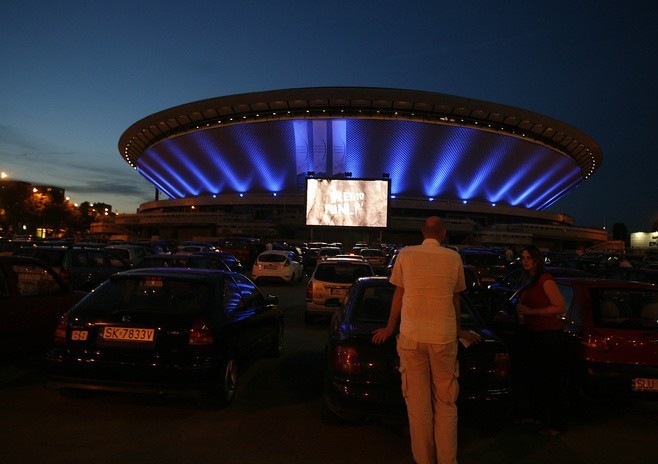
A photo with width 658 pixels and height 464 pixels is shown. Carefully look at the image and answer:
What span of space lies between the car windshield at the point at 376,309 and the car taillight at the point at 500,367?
1.60 feet

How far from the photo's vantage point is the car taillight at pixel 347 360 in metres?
4.28

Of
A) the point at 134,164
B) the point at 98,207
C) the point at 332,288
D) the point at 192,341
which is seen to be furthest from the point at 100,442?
the point at 98,207

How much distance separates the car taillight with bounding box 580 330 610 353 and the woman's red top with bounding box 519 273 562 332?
0.97ft

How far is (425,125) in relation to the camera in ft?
220

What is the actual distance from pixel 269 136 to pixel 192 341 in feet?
220

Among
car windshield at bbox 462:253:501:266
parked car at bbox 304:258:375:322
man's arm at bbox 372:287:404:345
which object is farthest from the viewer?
car windshield at bbox 462:253:501:266

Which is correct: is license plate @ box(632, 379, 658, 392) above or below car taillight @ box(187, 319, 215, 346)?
below

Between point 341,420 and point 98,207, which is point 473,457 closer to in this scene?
point 341,420

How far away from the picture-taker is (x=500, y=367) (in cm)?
428

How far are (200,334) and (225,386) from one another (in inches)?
25.4

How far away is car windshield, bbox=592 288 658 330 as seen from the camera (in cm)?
512

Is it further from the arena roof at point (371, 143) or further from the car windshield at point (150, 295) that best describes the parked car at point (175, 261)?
the arena roof at point (371, 143)

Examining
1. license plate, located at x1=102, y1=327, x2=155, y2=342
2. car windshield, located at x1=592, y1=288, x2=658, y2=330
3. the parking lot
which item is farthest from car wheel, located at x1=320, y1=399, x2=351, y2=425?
car windshield, located at x1=592, y1=288, x2=658, y2=330

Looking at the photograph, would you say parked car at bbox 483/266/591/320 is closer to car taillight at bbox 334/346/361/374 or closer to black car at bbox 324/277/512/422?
black car at bbox 324/277/512/422
